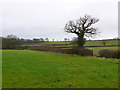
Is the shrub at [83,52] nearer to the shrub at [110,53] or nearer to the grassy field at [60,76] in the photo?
the shrub at [110,53]

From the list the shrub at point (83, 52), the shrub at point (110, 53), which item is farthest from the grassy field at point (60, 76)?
the shrub at point (83, 52)

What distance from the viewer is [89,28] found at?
1277 inches

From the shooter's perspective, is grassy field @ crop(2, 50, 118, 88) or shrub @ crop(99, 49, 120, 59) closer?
grassy field @ crop(2, 50, 118, 88)

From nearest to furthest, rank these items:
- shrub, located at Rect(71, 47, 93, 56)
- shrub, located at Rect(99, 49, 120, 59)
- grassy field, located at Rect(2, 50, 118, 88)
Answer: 1. grassy field, located at Rect(2, 50, 118, 88)
2. shrub, located at Rect(99, 49, 120, 59)
3. shrub, located at Rect(71, 47, 93, 56)

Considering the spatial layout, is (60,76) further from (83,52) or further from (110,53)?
(83,52)

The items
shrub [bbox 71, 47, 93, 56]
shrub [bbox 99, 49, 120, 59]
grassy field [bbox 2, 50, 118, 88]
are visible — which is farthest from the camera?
shrub [bbox 71, 47, 93, 56]

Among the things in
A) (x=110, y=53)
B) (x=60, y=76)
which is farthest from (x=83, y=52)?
(x=60, y=76)

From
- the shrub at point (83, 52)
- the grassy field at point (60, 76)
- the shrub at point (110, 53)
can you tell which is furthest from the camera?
the shrub at point (83, 52)

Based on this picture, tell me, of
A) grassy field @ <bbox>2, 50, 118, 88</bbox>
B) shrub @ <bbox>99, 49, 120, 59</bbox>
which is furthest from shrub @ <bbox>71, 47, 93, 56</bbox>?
grassy field @ <bbox>2, 50, 118, 88</bbox>

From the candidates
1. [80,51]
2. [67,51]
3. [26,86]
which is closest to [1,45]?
[67,51]

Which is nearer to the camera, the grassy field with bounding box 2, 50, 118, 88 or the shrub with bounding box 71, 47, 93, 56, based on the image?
the grassy field with bounding box 2, 50, 118, 88

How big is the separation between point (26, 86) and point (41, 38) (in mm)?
105625

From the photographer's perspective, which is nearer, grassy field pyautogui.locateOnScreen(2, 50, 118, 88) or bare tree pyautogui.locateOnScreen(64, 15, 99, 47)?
grassy field pyautogui.locateOnScreen(2, 50, 118, 88)

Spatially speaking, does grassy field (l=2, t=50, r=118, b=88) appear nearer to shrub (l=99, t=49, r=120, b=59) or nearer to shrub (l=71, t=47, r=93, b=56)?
shrub (l=99, t=49, r=120, b=59)
